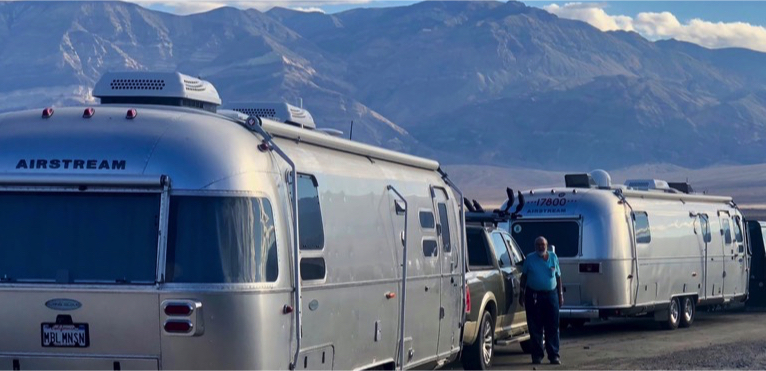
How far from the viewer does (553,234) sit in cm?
1950

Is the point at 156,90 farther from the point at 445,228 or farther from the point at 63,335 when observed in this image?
the point at 445,228

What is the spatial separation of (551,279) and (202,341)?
25.5 ft

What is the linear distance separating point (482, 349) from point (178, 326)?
22.3 ft

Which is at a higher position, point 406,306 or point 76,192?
point 76,192

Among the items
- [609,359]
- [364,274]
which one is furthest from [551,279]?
[364,274]

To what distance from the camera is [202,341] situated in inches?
325

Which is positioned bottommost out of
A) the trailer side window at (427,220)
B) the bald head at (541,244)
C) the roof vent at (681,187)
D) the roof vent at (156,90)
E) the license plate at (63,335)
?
the license plate at (63,335)

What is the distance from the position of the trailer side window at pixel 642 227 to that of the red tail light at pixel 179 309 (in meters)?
13.0

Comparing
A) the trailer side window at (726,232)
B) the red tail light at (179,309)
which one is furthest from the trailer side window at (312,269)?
the trailer side window at (726,232)

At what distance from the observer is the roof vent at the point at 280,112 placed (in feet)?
36.8

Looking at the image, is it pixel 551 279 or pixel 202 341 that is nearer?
pixel 202 341

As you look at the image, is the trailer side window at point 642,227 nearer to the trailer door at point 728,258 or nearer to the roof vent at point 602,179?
the roof vent at point 602,179

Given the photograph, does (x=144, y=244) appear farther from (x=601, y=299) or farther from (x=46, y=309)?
Answer: (x=601, y=299)

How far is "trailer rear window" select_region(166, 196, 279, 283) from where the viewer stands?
8.35m
